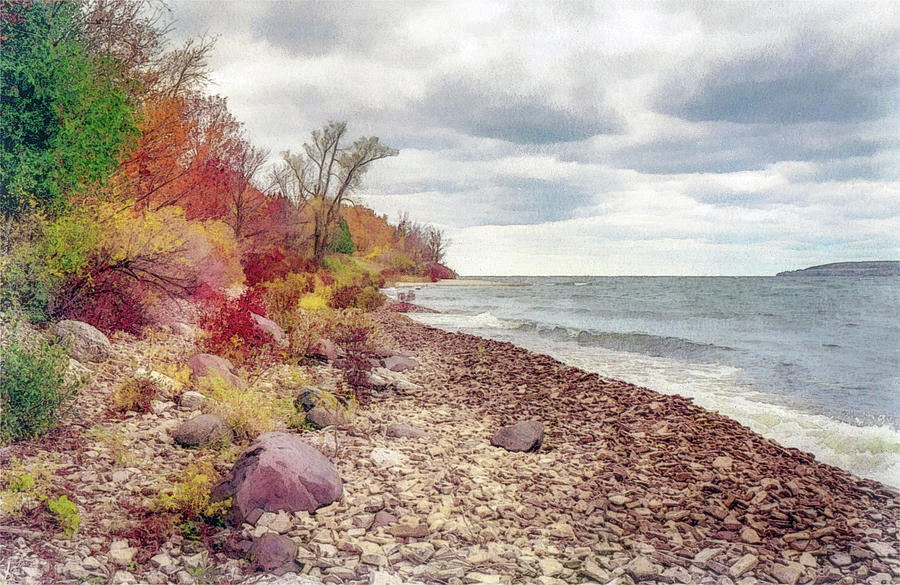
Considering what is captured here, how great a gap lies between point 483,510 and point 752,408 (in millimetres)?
6358

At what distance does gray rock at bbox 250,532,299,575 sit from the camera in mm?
3939

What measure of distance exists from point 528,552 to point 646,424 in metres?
3.90

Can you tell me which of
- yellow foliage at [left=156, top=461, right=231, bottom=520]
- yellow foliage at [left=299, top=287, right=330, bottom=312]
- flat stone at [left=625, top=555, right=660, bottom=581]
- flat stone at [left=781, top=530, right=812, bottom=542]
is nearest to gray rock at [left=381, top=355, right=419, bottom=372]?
yellow foliage at [left=299, top=287, right=330, bottom=312]

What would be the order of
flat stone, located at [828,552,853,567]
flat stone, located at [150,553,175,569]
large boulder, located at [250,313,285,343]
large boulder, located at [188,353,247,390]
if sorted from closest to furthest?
flat stone, located at [150,553,175,569] < flat stone, located at [828,552,853,567] < large boulder, located at [188,353,247,390] < large boulder, located at [250,313,285,343]

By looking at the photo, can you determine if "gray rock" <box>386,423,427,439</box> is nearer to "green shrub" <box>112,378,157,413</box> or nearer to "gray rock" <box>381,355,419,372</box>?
"green shrub" <box>112,378,157,413</box>

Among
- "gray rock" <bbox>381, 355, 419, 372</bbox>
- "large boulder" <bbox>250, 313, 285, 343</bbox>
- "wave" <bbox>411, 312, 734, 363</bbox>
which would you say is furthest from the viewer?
"wave" <bbox>411, 312, 734, 363</bbox>

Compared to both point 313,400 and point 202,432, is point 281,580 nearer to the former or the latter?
point 202,432

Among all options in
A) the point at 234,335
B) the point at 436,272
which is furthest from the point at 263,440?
the point at 436,272

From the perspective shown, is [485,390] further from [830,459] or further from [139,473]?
[139,473]

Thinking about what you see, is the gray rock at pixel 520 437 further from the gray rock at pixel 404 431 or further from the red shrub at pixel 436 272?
the red shrub at pixel 436 272

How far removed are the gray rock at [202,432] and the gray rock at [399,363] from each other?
17.6 ft

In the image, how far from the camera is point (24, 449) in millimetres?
4980

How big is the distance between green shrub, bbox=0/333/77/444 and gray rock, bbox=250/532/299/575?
2.54 m

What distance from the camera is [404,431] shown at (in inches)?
273
